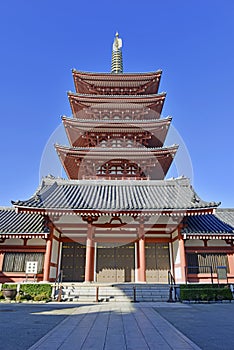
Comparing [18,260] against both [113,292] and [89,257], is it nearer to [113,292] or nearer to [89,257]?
[89,257]

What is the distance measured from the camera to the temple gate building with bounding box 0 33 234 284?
15.7m

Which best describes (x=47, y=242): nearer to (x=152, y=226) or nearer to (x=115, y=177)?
(x=152, y=226)

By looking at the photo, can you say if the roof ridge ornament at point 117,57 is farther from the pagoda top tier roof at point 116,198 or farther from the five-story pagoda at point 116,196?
the pagoda top tier roof at point 116,198

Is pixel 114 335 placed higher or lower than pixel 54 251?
lower

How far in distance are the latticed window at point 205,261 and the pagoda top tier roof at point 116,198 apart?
136 inches

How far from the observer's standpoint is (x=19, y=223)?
17.8m

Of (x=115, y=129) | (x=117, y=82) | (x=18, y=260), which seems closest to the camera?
(x=18, y=260)

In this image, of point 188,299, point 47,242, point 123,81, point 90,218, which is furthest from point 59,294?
point 123,81

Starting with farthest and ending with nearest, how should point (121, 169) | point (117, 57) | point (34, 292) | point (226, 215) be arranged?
point (117, 57)
point (121, 169)
point (226, 215)
point (34, 292)

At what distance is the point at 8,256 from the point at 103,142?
12563mm

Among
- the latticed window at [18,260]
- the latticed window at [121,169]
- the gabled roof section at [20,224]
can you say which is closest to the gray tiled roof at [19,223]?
the gabled roof section at [20,224]

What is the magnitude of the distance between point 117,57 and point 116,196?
21853 mm

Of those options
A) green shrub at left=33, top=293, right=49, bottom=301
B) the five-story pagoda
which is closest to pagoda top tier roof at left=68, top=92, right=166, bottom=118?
the five-story pagoda

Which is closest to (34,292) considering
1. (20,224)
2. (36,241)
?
(36,241)
